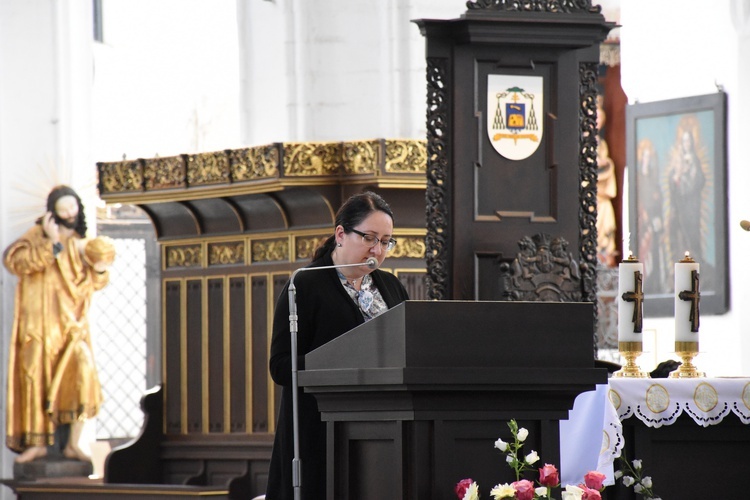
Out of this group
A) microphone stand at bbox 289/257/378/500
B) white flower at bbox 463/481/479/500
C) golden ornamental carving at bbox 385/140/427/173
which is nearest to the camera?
white flower at bbox 463/481/479/500

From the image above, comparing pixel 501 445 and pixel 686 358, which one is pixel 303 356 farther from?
pixel 686 358

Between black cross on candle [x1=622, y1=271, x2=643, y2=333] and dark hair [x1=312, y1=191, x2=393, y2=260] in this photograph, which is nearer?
dark hair [x1=312, y1=191, x2=393, y2=260]

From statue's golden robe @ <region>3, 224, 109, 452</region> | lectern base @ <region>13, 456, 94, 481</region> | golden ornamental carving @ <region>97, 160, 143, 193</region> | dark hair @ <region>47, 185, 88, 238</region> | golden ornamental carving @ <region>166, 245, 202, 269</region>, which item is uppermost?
golden ornamental carving @ <region>97, 160, 143, 193</region>

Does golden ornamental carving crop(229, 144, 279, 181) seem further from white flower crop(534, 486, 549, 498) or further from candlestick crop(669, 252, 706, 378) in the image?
white flower crop(534, 486, 549, 498)

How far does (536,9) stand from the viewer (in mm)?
6379

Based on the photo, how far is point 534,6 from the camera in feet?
20.9

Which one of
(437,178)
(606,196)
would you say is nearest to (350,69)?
(437,178)

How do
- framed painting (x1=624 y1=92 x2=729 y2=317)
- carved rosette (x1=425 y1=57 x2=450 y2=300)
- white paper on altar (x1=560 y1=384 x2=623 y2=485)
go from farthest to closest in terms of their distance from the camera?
1. framed painting (x1=624 y1=92 x2=729 y2=317)
2. carved rosette (x1=425 y1=57 x2=450 y2=300)
3. white paper on altar (x1=560 y1=384 x2=623 y2=485)

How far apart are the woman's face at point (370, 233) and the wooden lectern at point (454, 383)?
523mm

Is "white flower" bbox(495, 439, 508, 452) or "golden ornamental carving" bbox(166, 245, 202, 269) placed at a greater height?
"golden ornamental carving" bbox(166, 245, 202, 269)

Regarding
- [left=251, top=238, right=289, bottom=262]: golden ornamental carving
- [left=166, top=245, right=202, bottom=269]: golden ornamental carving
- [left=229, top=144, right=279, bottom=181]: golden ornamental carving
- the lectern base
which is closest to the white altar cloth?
[left=229, top=144, right=279, bottom=181]: golden ornamental carving

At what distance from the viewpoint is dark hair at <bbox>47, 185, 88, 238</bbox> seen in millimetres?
11250

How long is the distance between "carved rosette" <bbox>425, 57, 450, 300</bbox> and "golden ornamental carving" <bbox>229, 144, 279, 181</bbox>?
114 inches

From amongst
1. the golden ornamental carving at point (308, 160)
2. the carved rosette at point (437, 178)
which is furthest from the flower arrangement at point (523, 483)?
the golden ornamental carving at point (308, 160)
